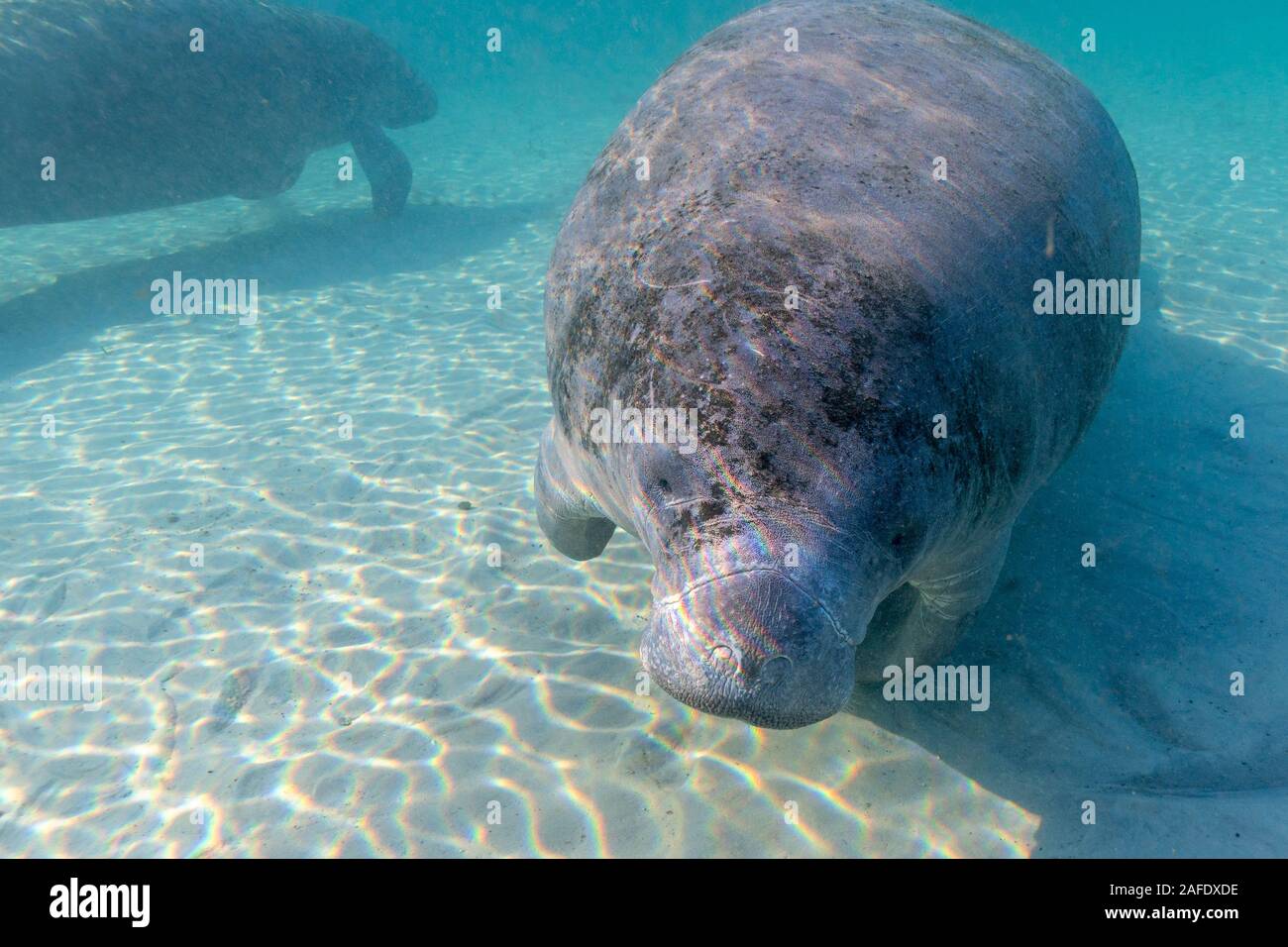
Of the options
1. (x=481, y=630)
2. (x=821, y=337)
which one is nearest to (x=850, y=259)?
(x=821, y=337)

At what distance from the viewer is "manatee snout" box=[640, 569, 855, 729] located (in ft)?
6.36

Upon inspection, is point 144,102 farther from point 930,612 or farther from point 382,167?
point 930,612

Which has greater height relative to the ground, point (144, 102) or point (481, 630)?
point (144, 102)

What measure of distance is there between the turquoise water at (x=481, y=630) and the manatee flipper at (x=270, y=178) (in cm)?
281

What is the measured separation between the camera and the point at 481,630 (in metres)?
4.41

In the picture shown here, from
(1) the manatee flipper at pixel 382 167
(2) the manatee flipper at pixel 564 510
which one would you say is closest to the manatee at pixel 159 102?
(1) the manatee flipper at pixel 382 167

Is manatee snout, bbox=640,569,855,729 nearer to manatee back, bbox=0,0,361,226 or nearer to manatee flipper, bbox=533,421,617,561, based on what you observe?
manatee flipper, bbox=533,421,617,561

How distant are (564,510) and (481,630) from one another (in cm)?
105

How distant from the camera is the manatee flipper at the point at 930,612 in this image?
3.06 meters

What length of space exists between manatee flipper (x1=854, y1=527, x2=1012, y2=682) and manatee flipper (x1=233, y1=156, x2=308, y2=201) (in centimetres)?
1144

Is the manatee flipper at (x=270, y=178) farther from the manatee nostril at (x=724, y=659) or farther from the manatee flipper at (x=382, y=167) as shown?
the manatee nostril at (x=724, y=659)

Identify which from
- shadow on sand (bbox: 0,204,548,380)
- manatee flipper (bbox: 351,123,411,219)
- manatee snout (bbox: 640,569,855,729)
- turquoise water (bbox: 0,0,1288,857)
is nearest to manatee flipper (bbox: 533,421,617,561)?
turquoise water (bbox: 0,0,1288,857)
